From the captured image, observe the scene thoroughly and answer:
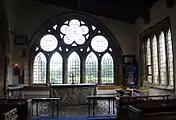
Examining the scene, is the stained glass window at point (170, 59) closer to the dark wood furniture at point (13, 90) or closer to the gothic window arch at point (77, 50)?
the gothic window arch at point (77, 50)

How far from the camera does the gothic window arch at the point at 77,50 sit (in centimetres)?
1170

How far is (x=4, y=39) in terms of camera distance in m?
9.85

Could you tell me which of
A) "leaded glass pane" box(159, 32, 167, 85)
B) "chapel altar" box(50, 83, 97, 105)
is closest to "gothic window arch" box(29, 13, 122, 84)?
"chapel altar" box(50, 83, 97, 105)

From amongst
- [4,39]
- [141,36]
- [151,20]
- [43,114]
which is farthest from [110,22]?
[43,114]

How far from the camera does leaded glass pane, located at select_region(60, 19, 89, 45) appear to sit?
39.0 ft

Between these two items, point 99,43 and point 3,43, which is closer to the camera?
point 3,43

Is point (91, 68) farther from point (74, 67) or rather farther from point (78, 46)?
point (78, 46)

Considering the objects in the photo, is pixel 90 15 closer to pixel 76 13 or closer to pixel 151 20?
pixel 76 13

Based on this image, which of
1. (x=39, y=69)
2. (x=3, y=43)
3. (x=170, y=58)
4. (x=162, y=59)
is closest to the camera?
(x=170, y=58)

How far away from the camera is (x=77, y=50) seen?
11812 millimetres

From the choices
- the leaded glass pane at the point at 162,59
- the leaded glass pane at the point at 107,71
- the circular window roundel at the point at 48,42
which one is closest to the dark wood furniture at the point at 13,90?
the circular window roundel at the point at 48,42

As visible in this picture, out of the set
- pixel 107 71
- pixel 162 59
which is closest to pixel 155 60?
pixel 162 59

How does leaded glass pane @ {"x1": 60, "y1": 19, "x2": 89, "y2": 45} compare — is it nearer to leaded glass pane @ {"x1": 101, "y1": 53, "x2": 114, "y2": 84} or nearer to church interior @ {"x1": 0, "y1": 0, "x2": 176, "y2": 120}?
church interior @ {"x1": 0, "y1": 0, "x2": 176, "y2": 120}

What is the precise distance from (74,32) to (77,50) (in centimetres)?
87
